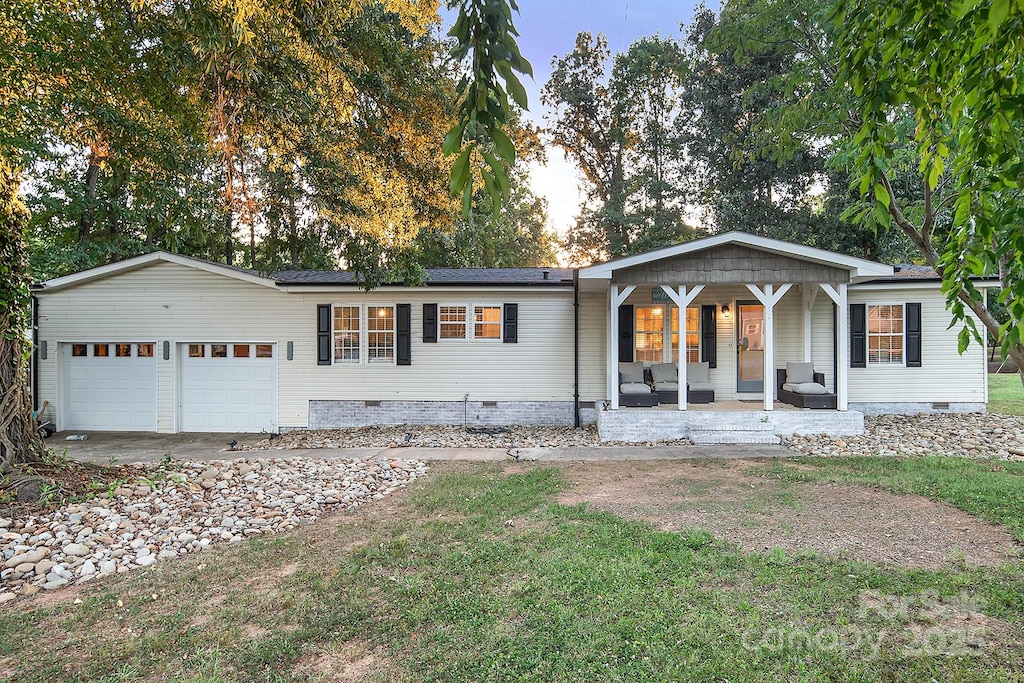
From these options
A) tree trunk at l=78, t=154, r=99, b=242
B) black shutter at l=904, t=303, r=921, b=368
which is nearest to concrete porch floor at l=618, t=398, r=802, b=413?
black shutter at l=904, t=303, r=921, b=368

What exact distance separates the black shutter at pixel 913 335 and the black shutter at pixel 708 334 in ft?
12.1

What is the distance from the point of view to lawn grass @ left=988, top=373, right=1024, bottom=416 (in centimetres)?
1101

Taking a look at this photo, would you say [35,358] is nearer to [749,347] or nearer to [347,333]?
[347,333]

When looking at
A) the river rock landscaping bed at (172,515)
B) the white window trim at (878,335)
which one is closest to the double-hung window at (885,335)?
the white window trim at (878,335)

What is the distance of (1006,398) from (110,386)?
72.7 feet

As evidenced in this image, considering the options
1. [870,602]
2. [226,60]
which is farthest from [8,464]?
[870,602]

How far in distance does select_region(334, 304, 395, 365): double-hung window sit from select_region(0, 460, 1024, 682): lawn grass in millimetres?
6305

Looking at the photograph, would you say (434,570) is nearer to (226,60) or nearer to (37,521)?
(37,521)

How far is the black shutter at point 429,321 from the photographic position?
33.7 ft

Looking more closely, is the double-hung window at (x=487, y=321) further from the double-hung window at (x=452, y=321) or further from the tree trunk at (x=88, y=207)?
the tree trunk at (x=88, y=207)

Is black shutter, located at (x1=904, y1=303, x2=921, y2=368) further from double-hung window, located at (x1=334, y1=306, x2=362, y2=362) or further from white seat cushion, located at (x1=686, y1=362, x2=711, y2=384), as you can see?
double-hung window, located at (x1=334, y1=306, x2=362, y2=362)

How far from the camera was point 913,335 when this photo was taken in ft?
32.5

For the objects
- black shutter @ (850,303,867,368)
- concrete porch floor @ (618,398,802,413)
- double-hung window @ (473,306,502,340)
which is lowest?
concrete porch floor @ (618,398,802,413)

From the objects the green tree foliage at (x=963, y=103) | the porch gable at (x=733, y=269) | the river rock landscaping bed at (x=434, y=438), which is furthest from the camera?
the river rock landscaping bed at (x=434, y=438)
